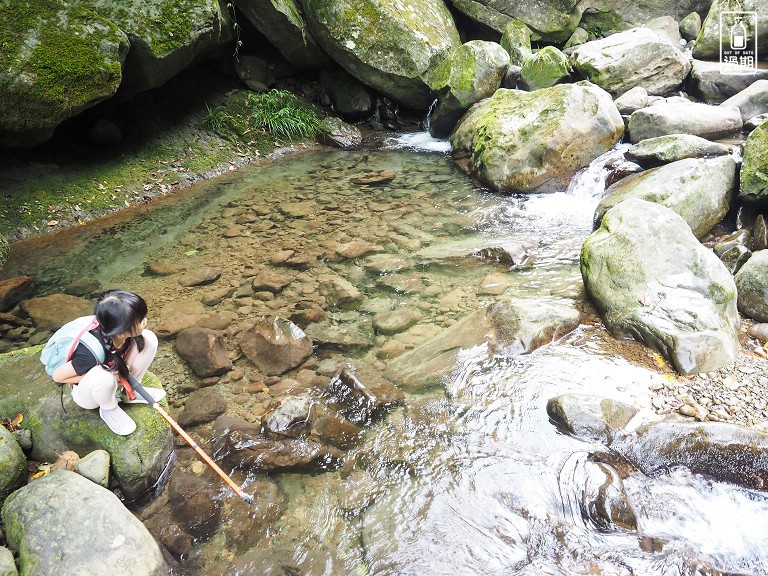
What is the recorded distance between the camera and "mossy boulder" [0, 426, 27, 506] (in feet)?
8.34

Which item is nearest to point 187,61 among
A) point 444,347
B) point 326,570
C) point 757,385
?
point 444,347

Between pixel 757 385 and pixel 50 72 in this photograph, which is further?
pixel 50 72

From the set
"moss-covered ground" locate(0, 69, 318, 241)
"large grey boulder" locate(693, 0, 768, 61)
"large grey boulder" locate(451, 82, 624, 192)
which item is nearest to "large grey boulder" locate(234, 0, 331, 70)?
"moss-covered ground" locate(0, 69, 318, 241)

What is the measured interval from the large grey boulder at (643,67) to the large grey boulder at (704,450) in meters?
7.91

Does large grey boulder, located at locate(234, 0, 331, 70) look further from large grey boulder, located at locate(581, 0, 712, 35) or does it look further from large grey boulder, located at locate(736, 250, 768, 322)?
large grey boulder, located at locate(736, 250, 768, 322)

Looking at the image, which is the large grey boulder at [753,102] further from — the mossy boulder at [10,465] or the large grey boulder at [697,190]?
the mossy boulder at [10,465]

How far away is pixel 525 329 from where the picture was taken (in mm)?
4008

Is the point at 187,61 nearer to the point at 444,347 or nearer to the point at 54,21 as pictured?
the point at 54,21

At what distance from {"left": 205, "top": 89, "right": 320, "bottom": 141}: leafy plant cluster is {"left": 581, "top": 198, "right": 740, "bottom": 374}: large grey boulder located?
704 cm

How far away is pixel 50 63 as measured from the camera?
19.0 ft

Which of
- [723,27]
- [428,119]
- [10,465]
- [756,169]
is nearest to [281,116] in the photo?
[428,119]

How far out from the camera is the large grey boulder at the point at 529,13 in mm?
11180

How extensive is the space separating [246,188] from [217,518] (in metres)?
A: 5.99

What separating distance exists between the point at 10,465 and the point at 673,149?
287 inches
